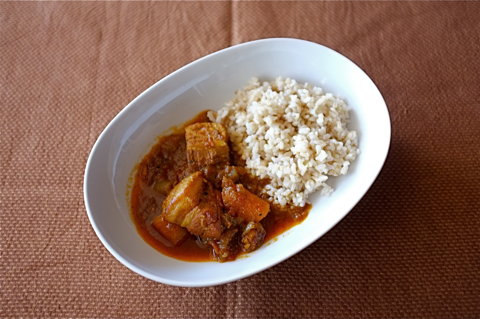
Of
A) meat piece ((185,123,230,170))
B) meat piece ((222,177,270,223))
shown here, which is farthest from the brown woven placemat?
meat piece ((185,123,230,170))

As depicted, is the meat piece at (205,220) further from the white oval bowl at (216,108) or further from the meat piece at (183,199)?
the white oval bowl at (216,108)

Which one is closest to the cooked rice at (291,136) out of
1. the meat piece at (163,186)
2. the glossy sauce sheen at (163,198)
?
the glossy sauce sheen at (163,198)

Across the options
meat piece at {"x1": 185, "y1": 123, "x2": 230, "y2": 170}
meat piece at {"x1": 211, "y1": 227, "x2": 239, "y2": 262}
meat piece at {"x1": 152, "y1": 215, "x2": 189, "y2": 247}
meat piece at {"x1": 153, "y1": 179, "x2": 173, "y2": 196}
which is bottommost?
meat piece at {"x1": 211, "y1": 227, "x2": 239, "y2": 262}

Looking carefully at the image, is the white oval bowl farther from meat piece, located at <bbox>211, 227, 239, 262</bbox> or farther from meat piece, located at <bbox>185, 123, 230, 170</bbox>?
meat piece, located at <bbox>185, 123, 230, 170</bbox>

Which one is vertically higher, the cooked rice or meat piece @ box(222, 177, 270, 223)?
the cooked rice

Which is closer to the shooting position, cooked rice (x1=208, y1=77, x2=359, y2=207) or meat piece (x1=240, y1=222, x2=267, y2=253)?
meat piece (x1=240, y1=222, x2=267, y2=253)

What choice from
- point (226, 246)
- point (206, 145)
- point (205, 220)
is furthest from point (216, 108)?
point (226, 246)

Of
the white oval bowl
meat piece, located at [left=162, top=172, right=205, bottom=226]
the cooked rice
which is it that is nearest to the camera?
the white oval bowl

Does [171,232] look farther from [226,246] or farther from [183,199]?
[226,246]
